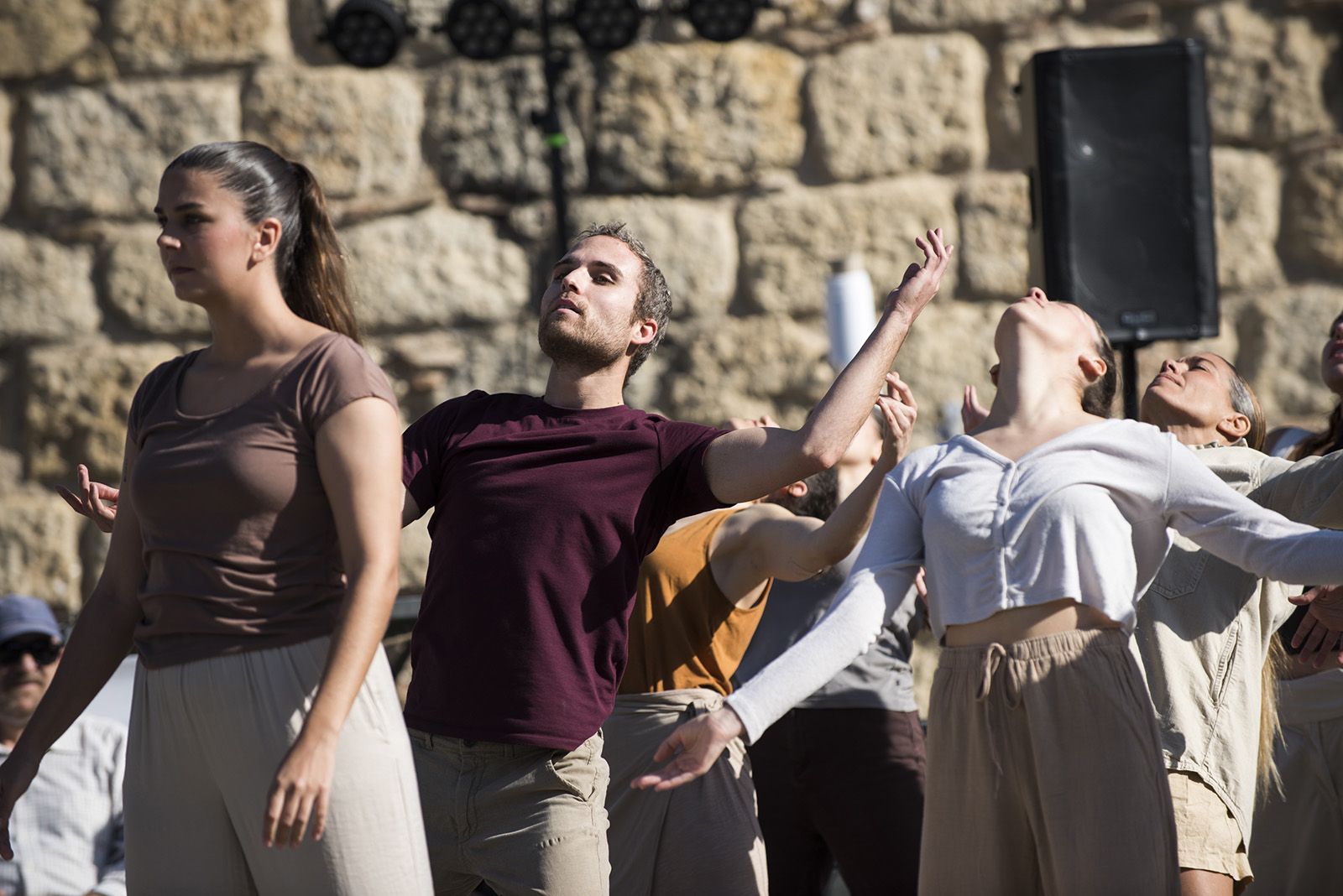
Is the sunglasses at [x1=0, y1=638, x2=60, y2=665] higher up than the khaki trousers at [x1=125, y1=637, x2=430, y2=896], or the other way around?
the khaki trousers at [x1=125, y1=637, x2=430, y2=896]

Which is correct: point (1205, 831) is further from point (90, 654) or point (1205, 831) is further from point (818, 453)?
point (90, 654)

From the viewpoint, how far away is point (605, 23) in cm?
566

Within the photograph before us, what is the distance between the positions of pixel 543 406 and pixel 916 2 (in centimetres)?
371

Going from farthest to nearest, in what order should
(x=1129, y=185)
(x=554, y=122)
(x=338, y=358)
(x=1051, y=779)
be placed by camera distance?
(x=554, y=122) < (x=1129, y=185) < (x=1051, y=779) < (x=338, y=358)

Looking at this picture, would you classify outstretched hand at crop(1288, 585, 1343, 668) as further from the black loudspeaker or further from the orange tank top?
the black loudspeaker

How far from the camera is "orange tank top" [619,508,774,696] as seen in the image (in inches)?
125

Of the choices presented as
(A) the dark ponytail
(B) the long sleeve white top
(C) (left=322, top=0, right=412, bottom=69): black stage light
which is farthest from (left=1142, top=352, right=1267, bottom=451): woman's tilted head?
(C) (left=322, top=0, right=412, bottom=69): black stage light

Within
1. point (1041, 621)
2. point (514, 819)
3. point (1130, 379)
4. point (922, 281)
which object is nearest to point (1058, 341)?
point (922, 281)

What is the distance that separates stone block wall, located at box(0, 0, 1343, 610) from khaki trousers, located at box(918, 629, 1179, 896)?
11.6ft

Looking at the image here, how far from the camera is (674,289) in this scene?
6125 mm

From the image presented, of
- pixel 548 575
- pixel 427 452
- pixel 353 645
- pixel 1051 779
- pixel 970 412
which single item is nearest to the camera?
pixel 353 645

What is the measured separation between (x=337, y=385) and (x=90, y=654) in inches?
22.8

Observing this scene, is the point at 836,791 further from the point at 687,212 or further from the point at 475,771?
the point at 687,212

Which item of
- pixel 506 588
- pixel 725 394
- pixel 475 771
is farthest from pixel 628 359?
pixel 725 394
